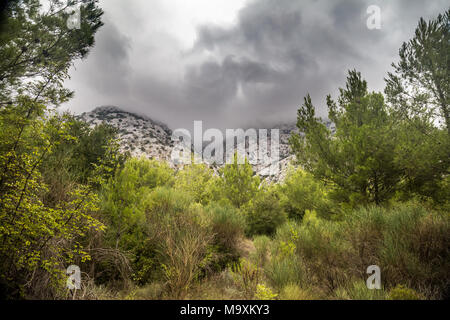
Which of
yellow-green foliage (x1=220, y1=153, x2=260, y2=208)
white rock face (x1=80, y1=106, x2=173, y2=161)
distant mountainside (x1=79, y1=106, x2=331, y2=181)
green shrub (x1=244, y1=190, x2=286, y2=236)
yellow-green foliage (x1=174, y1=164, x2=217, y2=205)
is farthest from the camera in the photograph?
distant mountainside (x1=79, y1=106, x2=331, y2=181)

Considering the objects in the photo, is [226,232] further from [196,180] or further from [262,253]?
[196,180]

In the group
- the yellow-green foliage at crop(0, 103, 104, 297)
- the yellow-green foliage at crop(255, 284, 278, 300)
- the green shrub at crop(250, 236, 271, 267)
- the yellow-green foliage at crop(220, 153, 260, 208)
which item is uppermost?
the yellow-green foliage at crop(220, 153, 260, 208)

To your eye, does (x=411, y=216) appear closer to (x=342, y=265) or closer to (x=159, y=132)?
(x=342, y=265)

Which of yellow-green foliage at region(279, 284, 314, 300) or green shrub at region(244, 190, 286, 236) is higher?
green shrub at region(244, 190, 286, 236)

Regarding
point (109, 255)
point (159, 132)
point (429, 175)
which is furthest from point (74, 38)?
point (159, 132)

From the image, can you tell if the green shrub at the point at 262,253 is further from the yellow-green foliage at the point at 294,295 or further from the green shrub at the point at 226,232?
the yellow-green foliage at the point at 294,295

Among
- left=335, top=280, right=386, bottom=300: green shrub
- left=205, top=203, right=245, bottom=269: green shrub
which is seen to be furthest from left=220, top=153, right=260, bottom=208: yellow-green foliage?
left=335, top=280, right=386, bottom=300: green shrub

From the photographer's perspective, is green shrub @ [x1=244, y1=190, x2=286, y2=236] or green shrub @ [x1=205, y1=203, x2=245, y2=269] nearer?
green shrub @ [x1=205, y1=203, x2=245, y2=269]

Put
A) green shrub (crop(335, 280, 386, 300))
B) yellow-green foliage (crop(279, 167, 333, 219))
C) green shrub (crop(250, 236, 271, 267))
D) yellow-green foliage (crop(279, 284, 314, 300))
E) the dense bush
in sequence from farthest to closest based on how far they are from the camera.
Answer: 1. yellow-green foliage (crop(279, 167, 333, 219))
2. green shrub (crop(250, 236, 271, 267))
3. the dense bush
4. yellow-green foliage (crop(279, 284, 314, 300))
5. green shrub (crop(335, 280, 386, 300))

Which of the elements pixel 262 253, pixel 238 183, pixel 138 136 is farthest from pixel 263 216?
pixel 138 136

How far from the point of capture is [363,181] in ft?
24.0

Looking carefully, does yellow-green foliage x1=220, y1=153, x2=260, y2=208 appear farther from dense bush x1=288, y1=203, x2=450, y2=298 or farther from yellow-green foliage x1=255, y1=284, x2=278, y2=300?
yellow-green foliage x1=255, y1=284, x2=278, y2=300

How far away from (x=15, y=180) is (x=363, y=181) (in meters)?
10.5

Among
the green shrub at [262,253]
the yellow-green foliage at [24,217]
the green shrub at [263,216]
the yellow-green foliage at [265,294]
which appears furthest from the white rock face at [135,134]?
the yellow-green foliage at [265,294]
